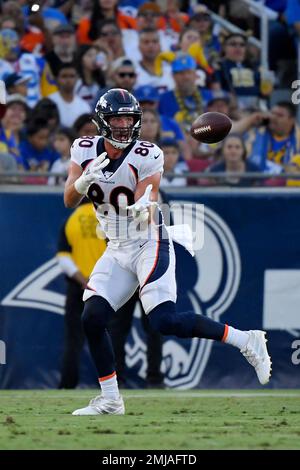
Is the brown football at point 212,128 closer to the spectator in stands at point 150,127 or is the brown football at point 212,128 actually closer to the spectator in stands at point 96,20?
the spectator in stands at point 150,127

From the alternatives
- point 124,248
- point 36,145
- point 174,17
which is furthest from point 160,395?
point 174,17

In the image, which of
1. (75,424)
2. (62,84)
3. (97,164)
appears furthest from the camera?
(62,84)

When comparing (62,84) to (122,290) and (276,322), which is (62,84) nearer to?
(276,322)

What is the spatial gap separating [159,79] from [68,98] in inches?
46.5

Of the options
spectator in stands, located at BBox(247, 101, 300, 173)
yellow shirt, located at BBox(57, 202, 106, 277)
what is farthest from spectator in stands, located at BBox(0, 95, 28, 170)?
spectator in stands, located at BBox(247, 101, 300, 173)

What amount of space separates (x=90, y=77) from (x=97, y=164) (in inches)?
255

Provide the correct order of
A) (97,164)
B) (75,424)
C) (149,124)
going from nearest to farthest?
(75,424)
(97,164)
(149,124)

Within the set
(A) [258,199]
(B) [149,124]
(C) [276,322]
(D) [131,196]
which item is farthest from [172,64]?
(D) [131,196]

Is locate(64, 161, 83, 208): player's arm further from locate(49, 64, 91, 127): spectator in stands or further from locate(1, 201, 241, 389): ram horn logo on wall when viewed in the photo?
locate(49, 64, 91, 127): spectator in stands

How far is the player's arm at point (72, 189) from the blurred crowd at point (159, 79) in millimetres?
3409

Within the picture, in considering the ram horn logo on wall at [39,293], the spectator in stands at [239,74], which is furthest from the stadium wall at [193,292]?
the spectator in stands at [239,74]

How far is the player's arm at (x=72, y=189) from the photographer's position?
7.59 meters

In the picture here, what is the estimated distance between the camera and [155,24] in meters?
14.1

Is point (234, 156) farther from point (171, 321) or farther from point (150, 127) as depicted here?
point (171, 321)
